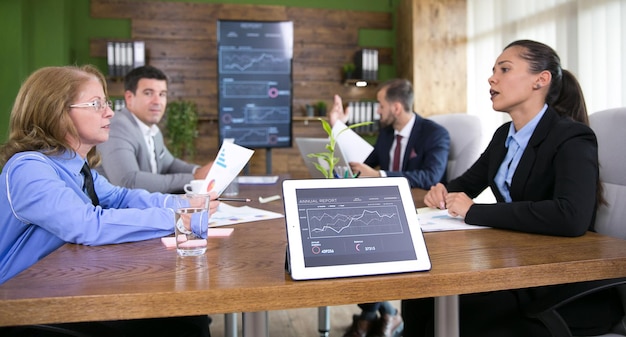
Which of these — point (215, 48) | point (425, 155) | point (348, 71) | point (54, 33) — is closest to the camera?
point (425, 155)

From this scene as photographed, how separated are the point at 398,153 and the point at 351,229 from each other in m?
2.29

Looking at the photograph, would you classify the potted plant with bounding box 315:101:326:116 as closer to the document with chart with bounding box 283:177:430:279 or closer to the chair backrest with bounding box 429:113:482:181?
the chair backrest with bounding box 429:113:482:181

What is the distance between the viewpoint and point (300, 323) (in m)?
2.80

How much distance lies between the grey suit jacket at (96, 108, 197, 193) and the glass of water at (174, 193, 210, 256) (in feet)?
4.20

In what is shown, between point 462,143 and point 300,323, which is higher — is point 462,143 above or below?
above

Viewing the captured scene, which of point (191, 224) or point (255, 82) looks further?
point (255, 82)

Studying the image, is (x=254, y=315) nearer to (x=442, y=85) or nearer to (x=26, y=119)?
(x=26, y=119)

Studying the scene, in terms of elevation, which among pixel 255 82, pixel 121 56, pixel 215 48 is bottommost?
pixel 255 82

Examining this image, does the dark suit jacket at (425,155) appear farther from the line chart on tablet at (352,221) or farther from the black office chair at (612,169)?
the line chart on tablet at (352,221)

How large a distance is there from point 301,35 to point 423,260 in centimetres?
553

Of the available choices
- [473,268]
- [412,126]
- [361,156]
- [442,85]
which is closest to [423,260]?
[473,268]

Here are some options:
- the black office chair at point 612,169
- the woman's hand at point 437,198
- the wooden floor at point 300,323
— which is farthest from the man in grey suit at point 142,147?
the black office chair at point 612,169

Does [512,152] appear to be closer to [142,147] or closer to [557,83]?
[557,83]

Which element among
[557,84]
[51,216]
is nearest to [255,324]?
[51,216]
